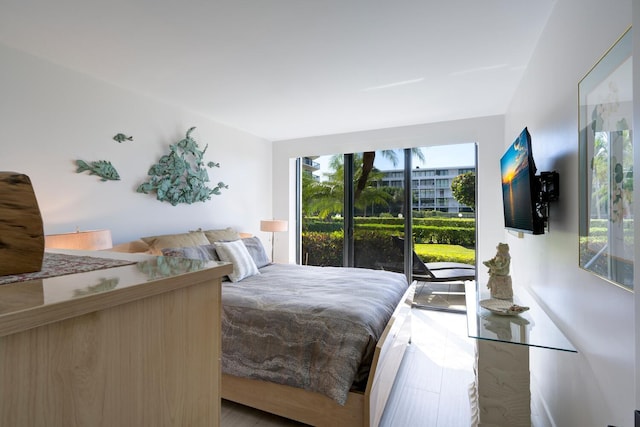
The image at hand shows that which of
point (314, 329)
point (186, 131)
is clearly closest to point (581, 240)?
point (314, 329)

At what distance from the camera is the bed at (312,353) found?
5.77 feet

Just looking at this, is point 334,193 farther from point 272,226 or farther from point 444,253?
point 444,253

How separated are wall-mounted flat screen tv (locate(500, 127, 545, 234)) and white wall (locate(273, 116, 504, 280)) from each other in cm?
160

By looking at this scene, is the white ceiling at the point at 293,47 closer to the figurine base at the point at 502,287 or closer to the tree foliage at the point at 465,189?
the tree foliage at the point at 465,189

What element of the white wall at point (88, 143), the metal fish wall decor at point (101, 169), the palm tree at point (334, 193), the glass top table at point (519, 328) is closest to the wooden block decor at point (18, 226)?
the glass top table at point (519, 328)

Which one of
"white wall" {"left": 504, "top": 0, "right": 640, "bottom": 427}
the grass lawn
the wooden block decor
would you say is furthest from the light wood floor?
the wooden block decor

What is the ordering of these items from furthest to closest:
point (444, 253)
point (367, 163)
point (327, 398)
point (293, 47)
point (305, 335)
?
point (367, 163) < point (444, 253) < point (293, 47) < point (305, 335) < point (327, 398)

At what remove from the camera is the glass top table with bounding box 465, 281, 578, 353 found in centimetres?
150

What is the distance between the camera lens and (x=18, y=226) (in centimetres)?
59

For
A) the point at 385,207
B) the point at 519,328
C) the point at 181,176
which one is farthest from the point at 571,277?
the point at 181,176

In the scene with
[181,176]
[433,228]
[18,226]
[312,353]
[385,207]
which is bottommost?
[312,353]

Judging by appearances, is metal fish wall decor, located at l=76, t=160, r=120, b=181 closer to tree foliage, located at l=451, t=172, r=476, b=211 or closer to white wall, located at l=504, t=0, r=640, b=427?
white wall, located at l=504, t=0, r=640, b=427

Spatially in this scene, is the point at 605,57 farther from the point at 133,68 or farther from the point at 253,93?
the point at 133,68

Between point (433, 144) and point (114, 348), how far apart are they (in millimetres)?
4309
